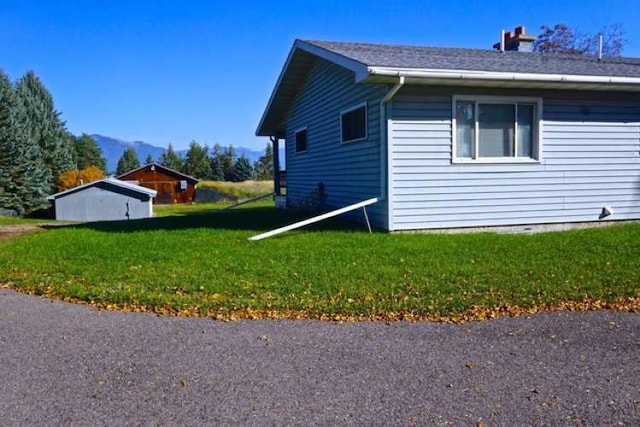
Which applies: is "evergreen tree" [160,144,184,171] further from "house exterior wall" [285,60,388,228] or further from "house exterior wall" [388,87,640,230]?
"house exterior wall" [388,87,640,230]

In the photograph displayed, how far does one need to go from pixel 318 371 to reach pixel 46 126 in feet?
157

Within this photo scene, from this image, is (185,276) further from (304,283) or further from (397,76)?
(397,76)

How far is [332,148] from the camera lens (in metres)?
11.9

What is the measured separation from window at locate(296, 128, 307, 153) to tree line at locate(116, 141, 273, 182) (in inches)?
2582

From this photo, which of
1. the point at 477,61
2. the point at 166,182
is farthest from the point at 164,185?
the point at 477,61

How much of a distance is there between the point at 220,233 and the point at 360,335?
6044 millimetres

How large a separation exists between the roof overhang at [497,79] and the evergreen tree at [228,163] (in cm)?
8065

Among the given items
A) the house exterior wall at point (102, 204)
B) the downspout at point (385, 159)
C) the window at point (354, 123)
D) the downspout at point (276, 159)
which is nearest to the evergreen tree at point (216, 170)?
the house exterior wall at point (102, 204)

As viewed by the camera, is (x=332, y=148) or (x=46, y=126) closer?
(x=332, y=148)

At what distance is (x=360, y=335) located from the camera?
423cm

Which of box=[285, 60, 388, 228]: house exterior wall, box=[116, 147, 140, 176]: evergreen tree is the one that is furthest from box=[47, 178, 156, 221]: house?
box=[116, 147, 140, 176]: evergreen tree

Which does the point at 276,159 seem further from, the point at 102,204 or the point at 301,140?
the point at 102,204

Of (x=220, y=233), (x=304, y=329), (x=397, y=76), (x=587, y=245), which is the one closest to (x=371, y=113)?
(x=397, y=76)

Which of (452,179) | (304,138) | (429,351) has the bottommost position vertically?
(429,351)
